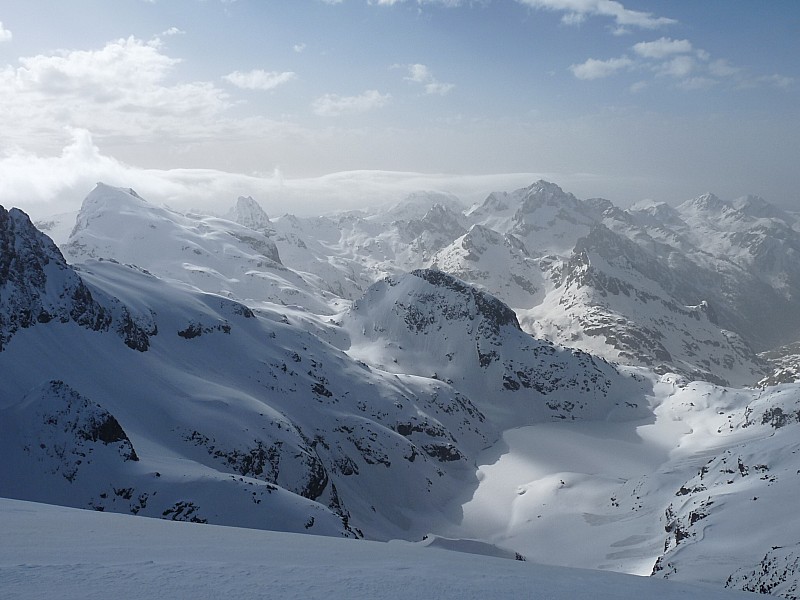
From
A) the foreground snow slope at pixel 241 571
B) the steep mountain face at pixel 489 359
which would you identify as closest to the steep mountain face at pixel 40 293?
the foreground snow slope at pixel 241 571

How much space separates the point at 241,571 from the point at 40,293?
83.9 m

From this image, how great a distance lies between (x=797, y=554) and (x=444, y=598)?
27.8m

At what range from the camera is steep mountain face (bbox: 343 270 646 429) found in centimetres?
16968

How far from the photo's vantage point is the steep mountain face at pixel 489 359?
170m

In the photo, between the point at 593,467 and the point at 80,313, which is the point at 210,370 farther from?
the point at 593,467

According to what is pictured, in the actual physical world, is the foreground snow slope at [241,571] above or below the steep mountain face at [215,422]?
above

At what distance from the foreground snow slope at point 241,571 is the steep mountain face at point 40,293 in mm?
66140

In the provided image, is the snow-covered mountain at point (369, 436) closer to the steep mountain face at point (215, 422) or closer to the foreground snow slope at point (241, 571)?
the steep mountain face at point (215, 422)

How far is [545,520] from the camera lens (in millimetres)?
96312

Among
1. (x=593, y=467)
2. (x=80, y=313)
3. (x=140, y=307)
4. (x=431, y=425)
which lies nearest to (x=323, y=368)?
(x=431, y=425)

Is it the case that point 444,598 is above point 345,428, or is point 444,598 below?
above

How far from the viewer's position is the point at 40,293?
3142 inches

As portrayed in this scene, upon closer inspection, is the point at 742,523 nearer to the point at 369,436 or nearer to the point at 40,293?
the point at 369,436

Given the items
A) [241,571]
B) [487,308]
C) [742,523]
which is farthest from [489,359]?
[241,571]
